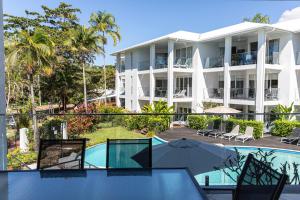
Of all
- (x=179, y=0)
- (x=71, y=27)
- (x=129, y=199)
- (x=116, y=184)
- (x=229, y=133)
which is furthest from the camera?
(x=179, y=0)

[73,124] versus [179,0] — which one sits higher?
[179,0]

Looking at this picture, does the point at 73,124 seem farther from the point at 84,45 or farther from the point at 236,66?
the point at 84,45

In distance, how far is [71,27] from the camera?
90.9 feet

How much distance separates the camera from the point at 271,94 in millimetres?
19156

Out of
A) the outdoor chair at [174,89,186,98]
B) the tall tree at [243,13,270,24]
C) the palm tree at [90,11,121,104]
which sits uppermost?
the tall tree at [243,13,270,24]

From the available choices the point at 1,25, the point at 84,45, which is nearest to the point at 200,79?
the point at 84,45

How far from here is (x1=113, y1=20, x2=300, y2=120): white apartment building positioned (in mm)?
18688

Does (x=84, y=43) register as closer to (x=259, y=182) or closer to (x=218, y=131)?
(x=218, y=131)

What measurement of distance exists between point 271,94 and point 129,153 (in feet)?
57.8

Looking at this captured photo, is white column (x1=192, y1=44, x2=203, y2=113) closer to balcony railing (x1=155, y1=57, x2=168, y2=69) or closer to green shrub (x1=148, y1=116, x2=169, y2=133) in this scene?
balcony railing (x1=155, y1=57, x2=168, y2=69)

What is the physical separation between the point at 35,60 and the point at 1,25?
10.1 m

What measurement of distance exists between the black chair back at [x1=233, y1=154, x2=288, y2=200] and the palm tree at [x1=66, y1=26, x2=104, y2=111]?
892 inches

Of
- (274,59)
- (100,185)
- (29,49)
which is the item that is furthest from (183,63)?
(100,185)

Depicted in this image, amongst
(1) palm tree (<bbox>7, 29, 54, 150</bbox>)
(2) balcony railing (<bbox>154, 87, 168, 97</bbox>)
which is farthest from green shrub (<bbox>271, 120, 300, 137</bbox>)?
(1) palm tree (<bbox>7, 29, 54, 150</bbox>)
